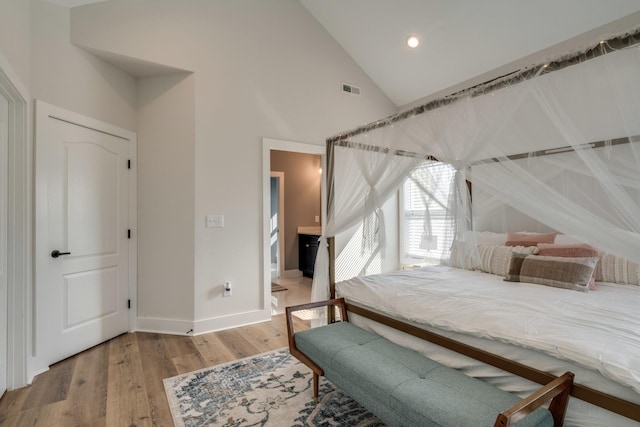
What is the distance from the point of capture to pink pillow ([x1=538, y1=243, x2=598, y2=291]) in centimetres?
262

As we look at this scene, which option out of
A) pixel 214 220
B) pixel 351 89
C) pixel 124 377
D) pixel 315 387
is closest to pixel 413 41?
pixel 351 89

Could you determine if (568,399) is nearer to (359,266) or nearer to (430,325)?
(430,325)

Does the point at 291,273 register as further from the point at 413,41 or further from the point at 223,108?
the point at 413,41

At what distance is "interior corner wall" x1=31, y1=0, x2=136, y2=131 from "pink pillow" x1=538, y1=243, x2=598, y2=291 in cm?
435

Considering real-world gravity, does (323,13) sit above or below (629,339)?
above

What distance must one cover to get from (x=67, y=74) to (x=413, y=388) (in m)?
3.60

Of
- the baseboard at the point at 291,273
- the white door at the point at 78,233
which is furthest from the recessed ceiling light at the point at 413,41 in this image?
the baseboard at the point at 291,273

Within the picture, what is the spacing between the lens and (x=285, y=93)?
13.1 ft

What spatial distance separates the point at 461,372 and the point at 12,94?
350 cm

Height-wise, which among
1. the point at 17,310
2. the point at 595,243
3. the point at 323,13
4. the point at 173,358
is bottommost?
the point at 173,358

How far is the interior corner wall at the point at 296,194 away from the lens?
6.35 meters

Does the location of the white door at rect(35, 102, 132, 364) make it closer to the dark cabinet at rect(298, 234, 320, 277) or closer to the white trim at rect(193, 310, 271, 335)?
the white trim at rect(193, 310, 271, 335)

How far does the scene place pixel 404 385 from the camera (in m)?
1.53

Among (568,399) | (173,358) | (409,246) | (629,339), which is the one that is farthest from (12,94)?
(409,246)
